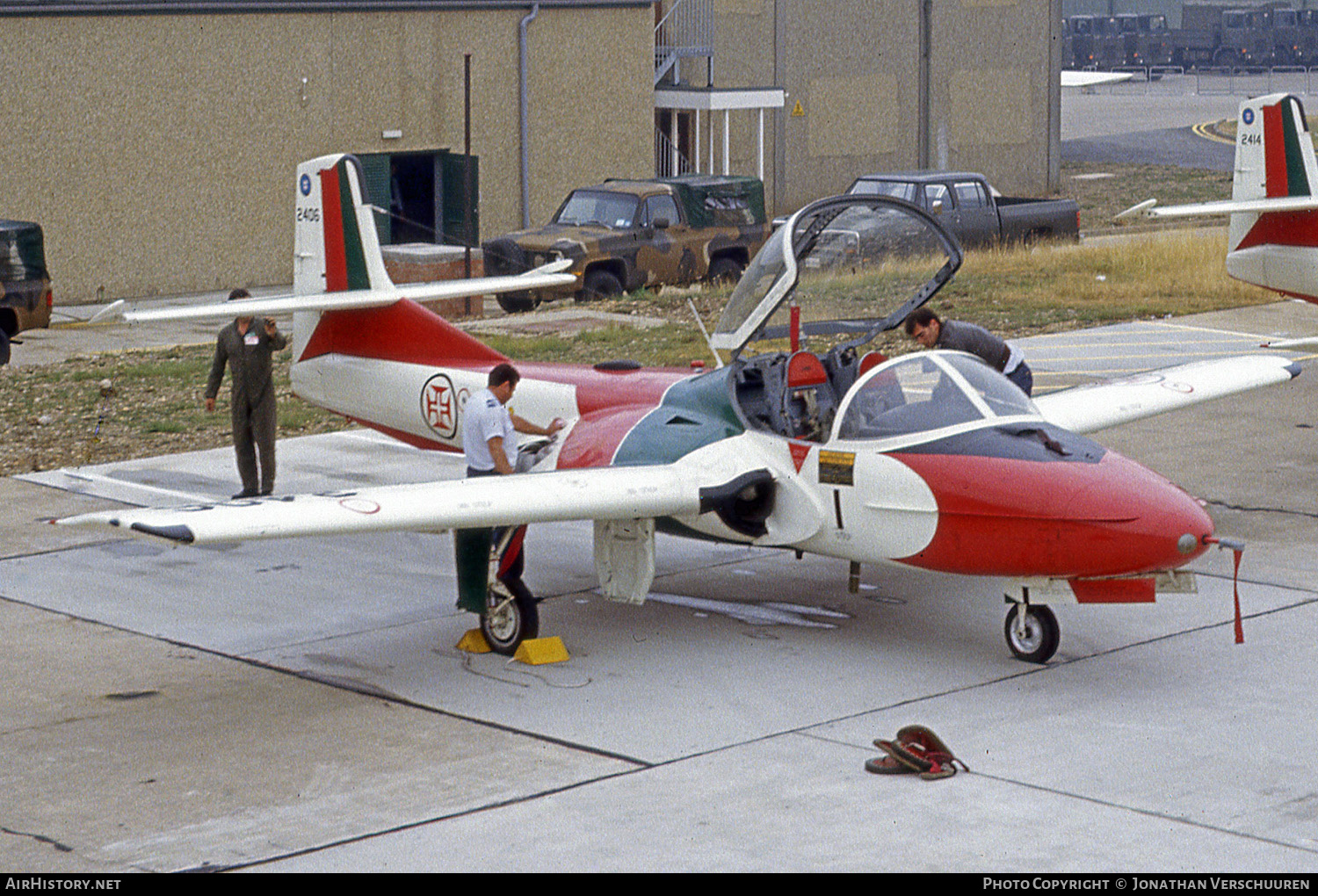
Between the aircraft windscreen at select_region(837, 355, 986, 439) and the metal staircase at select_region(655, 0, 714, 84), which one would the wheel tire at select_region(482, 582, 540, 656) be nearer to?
the aircraft windscreen at select_region(837, 355, 986, 439)

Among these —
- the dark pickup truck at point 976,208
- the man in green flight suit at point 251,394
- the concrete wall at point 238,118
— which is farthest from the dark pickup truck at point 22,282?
the dark pickup truck at point 976,208

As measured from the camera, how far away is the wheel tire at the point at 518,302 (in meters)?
27.2

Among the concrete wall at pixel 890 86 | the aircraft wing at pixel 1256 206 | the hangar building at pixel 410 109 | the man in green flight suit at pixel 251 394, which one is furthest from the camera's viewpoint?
the concrete wall at pixel 890 86

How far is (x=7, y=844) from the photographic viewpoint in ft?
25.6

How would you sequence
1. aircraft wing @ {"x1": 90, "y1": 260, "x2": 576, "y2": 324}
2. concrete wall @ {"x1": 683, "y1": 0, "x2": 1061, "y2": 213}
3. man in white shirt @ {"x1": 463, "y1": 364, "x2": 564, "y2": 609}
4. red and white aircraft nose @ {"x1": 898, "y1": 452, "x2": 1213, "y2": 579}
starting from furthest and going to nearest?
concrete wall @ {"x1": 683, "y1": 0, "x2": 1061, "y2": 213}, aircraft wing @ {"x1": 90, "y1": 260, "x2": 576, "y2": 324}, man in white shirt @ {"x1": 463, "y1": 364, "x2": 564, "y2": 609}, red and white aircraft nose @ {"x1": 898, "y1": 452, "x2": 1213, "y2": 579}

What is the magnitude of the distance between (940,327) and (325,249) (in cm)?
505

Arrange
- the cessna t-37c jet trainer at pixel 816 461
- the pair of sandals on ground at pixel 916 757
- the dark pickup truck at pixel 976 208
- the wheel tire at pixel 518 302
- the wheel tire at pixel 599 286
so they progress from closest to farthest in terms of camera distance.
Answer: the pair of sandals on ground at pixel 916 757, the cessna t-37c jet trainer at pixel 816 461, the wheel tire at pixel 518 302, the wheel tire at pixel 599 286, the dark pickup truck at pixel 976 208

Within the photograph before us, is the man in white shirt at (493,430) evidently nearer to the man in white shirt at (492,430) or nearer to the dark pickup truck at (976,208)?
the man in white shirt at (492,430)

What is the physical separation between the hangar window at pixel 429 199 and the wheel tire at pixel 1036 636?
23.8 meters

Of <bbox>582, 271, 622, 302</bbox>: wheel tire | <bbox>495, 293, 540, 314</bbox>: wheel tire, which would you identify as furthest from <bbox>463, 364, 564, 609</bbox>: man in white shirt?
<bbox>582, 271, 622, 302</bbox>: wheel tire

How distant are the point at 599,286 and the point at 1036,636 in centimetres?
1793

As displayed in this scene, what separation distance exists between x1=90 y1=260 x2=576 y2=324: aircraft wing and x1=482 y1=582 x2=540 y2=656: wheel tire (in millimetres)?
3247

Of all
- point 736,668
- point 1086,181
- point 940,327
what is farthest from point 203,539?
point 1086,181

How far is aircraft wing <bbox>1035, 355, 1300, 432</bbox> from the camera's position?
43.5 ft
